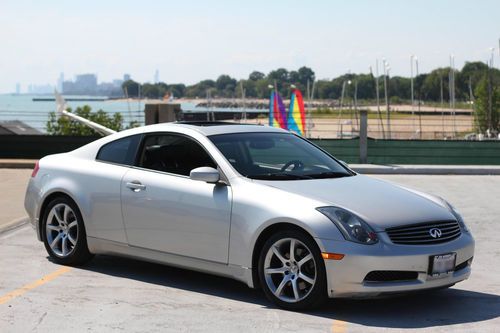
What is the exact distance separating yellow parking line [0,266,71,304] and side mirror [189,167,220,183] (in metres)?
1.71

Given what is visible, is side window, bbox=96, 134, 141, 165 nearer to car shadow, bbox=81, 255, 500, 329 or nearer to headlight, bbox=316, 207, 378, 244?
car shadow, bbox=81, 255, 500, 329

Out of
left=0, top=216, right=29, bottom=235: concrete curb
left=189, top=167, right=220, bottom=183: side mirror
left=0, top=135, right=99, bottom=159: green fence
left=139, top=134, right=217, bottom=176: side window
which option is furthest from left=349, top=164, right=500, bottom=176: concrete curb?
left=189, top=167, right=220, bottom=183: side mirror

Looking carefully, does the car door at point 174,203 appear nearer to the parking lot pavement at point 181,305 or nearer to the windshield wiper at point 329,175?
the parking lot pavement at point 181,305

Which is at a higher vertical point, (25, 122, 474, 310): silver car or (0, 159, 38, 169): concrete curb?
(25, 122, 474, 310): silver car

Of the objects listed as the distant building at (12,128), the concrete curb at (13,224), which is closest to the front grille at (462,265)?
the concrete curb at (13,224)

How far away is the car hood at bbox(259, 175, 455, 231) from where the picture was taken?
670 cm

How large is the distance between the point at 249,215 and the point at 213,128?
1.32 m

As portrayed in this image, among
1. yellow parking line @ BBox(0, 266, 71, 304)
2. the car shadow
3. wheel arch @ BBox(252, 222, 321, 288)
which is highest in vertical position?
wheel arch @ BBox(252, 222, 321, 288)

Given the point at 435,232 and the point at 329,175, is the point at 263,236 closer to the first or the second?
the point at 329,175

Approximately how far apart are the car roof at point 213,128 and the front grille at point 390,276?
6.93 feet

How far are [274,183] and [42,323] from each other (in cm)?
209

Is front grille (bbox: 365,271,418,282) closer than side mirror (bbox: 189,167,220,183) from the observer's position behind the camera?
Yes

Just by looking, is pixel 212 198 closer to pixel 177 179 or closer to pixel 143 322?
pixel 177 179

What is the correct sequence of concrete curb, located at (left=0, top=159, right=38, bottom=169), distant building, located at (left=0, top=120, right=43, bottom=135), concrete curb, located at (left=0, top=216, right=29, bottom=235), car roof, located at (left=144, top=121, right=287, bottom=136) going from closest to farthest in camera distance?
car roof, located at (left=144, top=121, right=287, bottom=136) → concrete curb, located at (left=0, top=216, right=29, bottom=235) → concrete curb, located at (left=0, top=159, right=38, bottom=169) → distant building, located at (left=0, top=120, right=43, bottom=135)
